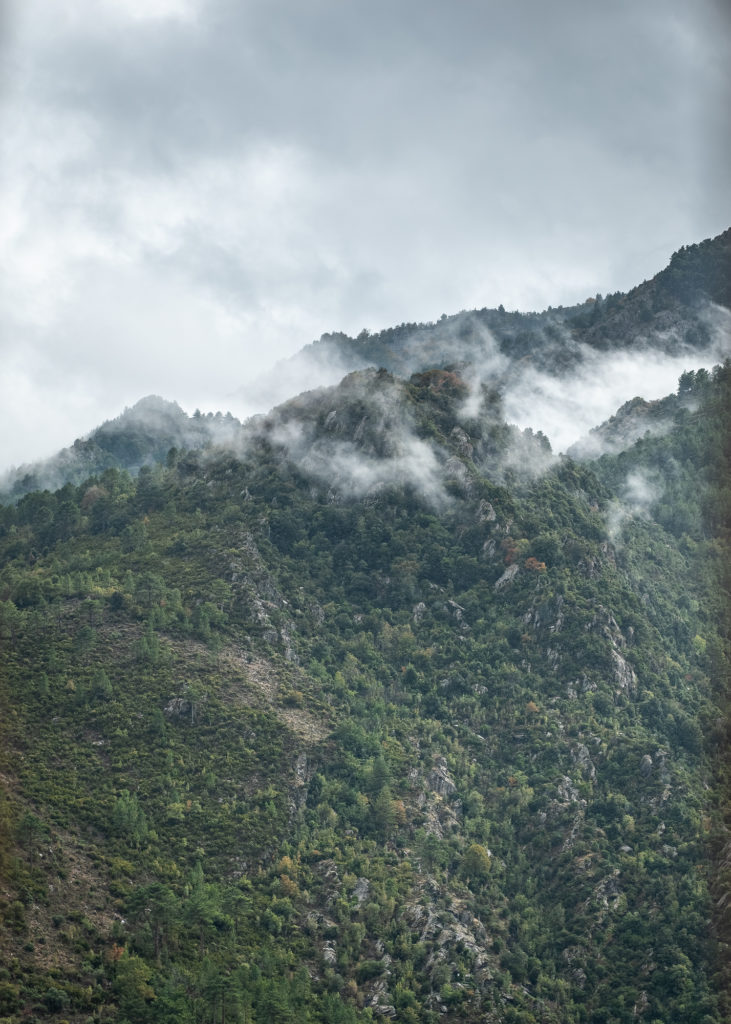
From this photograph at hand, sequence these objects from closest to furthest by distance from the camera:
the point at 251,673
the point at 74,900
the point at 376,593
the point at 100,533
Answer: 1. the point at 74,900
2. the point at 251,673
3. the point at 376,593
4. the point at 100,533

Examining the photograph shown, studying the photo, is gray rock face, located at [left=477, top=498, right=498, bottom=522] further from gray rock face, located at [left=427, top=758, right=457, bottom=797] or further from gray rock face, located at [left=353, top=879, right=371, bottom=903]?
gray rock face, located at [left=353, top=879, right=371, bottom=903]

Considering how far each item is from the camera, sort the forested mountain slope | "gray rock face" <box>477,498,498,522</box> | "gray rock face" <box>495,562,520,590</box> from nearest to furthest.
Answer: the forested mountain slope
"gray rock face" <box>495,562,520,590</box>
"gray rock face" <box>477,498,498,522</box>

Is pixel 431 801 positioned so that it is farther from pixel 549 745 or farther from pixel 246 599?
pixel 246 599

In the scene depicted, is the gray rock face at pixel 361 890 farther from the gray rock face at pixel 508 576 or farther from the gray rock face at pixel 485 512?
the gray rock face at pixel 485 512

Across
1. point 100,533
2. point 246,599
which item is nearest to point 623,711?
point 246,599

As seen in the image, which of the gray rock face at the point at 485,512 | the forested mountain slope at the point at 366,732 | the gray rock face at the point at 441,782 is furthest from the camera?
the gray rock face at the point at 485,512

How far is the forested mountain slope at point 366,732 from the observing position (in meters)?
92.2

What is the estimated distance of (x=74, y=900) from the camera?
291 feet

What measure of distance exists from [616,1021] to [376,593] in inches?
2955

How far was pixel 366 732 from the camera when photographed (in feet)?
414

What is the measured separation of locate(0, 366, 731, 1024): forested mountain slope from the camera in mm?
92188

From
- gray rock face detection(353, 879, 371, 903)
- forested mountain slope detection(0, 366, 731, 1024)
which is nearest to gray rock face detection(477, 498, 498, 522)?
forested mountain slope detection(0, 366, 731, 1024)

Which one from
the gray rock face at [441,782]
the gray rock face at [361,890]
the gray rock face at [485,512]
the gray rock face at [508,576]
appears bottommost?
the gray rock face at [361,890]

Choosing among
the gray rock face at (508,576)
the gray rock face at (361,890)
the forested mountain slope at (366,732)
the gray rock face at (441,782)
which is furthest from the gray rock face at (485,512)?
the gray rock face at (361,890)
